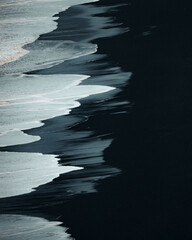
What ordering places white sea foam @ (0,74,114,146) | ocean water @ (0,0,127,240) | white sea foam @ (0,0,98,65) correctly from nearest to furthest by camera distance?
ocean water @ (0,0,127,240)
white sea foam @ (0,74,114,146)
white sea foam @ (0,0,98,65)

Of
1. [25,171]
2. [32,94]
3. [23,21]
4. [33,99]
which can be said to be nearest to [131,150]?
[25,171]

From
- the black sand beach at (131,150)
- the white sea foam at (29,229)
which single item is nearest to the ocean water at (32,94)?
the white sea foam at (29,229)

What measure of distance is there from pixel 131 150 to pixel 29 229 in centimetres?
147

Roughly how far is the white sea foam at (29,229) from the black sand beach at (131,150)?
0.24 feet

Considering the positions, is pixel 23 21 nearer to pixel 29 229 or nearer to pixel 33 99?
pixel 33 99

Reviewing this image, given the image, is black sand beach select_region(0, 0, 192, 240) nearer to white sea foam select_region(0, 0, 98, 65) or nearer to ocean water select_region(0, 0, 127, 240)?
ocean water select_region(0, 0, 127, 240)

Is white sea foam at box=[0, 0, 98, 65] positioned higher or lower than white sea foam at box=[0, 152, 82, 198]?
lower

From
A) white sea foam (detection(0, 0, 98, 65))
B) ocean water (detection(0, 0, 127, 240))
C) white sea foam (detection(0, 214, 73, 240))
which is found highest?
white sea foam (detection(0, 214, 73, 240))

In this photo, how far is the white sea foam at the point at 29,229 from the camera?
4.83 metres

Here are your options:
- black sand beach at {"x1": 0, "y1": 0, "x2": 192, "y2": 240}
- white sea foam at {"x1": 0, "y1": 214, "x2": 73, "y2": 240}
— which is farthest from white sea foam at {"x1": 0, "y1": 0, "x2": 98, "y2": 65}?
white sea foam at {"x1": 0, "y1": 214, "x2": 73, "y2": 240}

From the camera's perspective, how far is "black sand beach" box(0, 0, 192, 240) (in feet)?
16.1

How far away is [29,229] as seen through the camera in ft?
16.3

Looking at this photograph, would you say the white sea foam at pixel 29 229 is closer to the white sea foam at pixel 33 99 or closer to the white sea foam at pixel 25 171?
the white sea foam at pixel 25 171

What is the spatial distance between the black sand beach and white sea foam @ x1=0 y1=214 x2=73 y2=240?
2.9 inches
